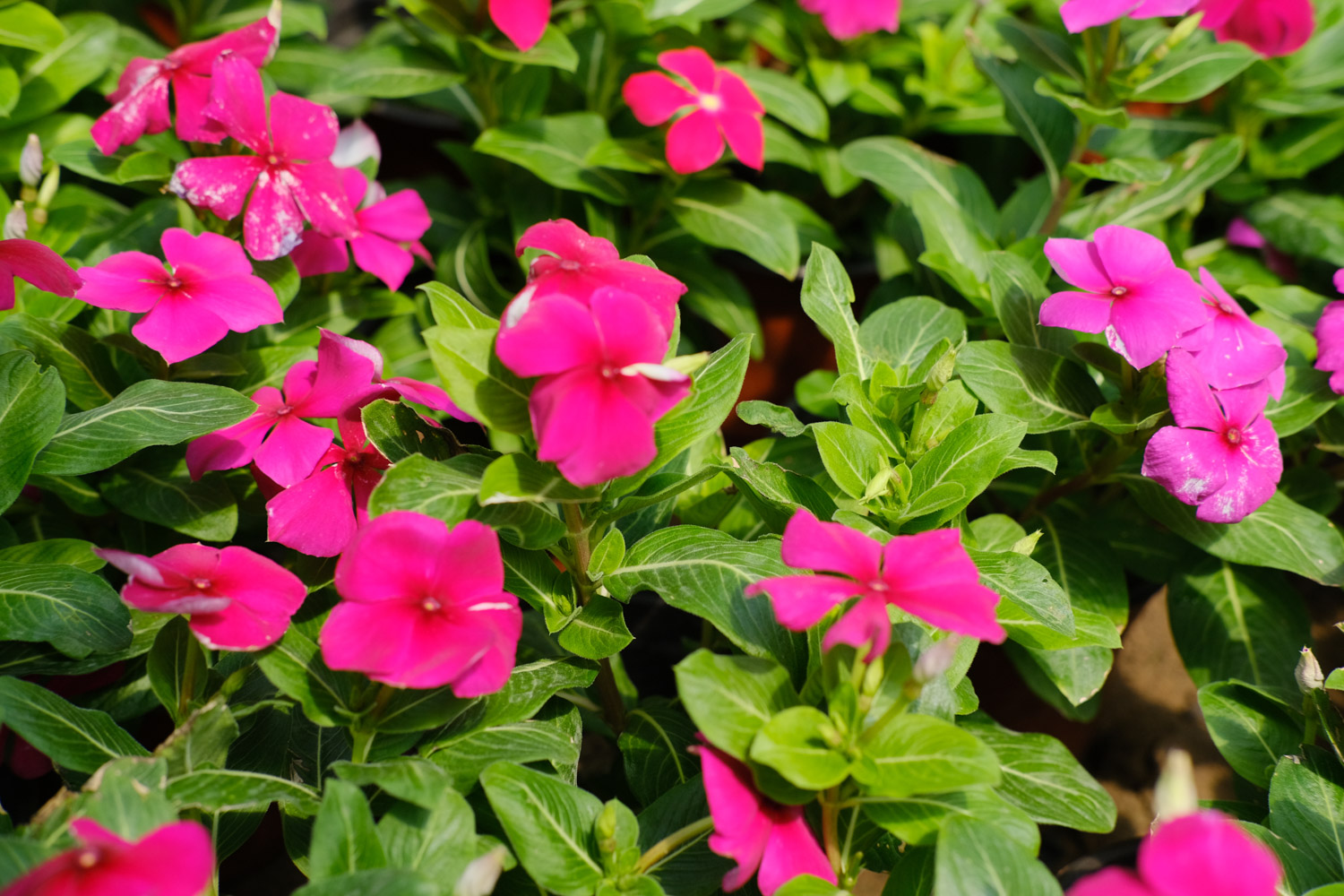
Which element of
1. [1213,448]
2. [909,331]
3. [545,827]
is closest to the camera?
[545,827]

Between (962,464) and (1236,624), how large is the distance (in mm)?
663

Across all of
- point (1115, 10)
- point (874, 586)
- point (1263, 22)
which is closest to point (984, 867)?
point (874, 586)

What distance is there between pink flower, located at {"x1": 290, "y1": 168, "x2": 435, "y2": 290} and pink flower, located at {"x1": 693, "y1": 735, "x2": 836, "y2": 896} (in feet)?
2.77

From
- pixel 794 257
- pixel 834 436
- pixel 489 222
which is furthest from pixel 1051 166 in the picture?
pixel 489 222

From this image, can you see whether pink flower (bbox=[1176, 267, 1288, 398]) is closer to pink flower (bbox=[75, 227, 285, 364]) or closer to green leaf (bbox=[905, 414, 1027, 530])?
green leaf (bbox=[905, 414, 1027, 530])

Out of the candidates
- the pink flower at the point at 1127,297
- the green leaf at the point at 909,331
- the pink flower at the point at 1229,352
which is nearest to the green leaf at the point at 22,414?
the green leaf at the point at 909,331

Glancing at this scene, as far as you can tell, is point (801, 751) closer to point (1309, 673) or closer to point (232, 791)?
point (232, 791)

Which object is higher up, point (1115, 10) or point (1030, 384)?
point (1115, 10)

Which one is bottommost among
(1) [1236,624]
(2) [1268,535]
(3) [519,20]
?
(1) [1236,624]

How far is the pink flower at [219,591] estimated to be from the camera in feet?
2.76

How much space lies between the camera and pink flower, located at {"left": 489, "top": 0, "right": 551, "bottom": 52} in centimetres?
150

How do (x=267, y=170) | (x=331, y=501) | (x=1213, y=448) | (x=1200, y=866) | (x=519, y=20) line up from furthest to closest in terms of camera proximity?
1. (x=519, y=20)
2. (x=267, y=170)
3. (x=1213, y=448)
4. (x=331, y=501)
5. (x=1200, y=866)

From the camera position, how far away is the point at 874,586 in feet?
2.68

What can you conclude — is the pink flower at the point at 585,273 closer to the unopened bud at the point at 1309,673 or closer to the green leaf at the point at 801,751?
the green leaf at the point at 801,751
